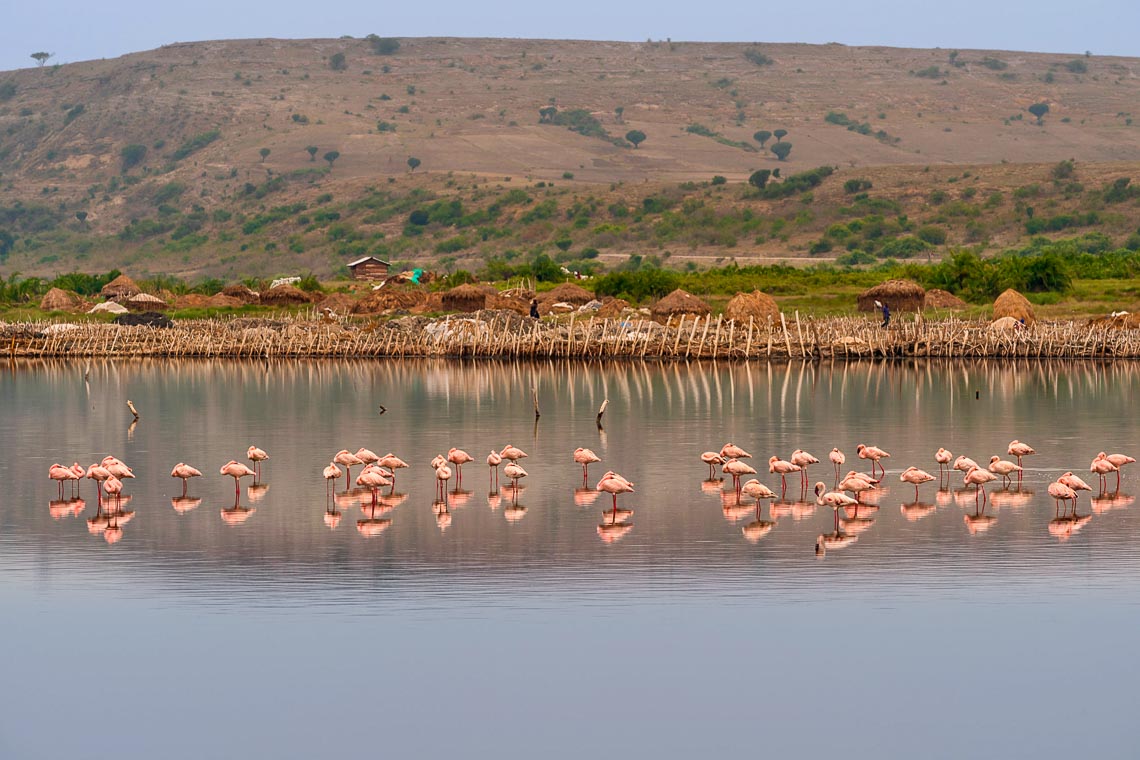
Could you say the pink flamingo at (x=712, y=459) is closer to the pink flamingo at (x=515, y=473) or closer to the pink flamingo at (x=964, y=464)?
the pink flamingo at (x=515, y=473)

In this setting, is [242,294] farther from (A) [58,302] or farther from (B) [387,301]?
(B) [387,301]

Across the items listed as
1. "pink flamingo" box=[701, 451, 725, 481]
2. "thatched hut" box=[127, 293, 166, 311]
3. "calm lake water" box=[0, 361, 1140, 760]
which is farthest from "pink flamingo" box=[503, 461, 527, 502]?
"thatched hut" box=[127, 293, 166, 311]

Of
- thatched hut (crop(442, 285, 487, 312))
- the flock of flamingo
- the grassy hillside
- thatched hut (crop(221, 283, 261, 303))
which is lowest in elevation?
the flock of flamingo

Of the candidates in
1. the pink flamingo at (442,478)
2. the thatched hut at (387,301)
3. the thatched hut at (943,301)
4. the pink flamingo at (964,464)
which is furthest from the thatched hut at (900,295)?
the pink flamingo at (442,478)

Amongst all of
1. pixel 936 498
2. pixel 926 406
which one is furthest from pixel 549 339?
pixel 936 498

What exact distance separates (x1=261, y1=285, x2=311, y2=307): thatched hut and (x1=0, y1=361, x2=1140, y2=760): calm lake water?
1835 inches

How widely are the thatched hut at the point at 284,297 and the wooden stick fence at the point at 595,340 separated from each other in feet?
33.6

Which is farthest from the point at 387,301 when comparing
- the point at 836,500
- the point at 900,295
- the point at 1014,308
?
the point at 836,500

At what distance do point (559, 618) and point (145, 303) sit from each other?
205 feet

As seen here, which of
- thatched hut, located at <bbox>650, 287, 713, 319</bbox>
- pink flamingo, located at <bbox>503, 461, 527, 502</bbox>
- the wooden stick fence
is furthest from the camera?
thatched hut, located at <bbox>650, 287, 713, 319</bbox>

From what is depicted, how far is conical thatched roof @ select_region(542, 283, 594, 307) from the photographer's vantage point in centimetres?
7125

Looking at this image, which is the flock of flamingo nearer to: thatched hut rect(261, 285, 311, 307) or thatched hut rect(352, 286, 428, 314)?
thatched hut rect(352, 286, 428, 314)

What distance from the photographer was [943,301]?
67375 mm

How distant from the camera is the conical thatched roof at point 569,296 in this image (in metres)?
71.2
